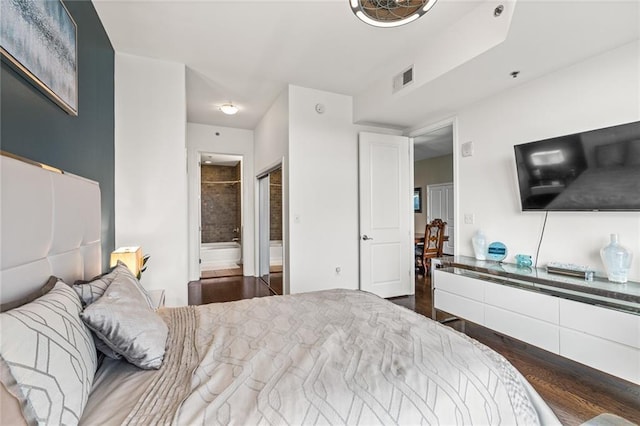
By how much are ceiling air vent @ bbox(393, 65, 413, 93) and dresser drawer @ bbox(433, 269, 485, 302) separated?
2012 millimetres

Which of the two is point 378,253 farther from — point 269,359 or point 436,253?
point 269,359

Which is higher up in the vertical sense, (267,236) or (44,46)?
(44,46)

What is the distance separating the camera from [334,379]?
976 millimetres

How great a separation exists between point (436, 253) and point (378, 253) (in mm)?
2123

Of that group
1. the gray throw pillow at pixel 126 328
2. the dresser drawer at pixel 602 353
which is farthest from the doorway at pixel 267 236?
the dresser drawer at pixel 602 353

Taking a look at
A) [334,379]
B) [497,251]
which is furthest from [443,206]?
[334,379]

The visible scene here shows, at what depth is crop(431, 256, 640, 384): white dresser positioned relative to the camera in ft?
5.76

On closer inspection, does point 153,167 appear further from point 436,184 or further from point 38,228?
point 436,184

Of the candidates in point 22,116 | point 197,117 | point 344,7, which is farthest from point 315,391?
point 197,117

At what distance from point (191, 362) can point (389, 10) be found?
2133 millimetres

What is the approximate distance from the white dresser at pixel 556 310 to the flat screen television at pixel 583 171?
58 centimetres

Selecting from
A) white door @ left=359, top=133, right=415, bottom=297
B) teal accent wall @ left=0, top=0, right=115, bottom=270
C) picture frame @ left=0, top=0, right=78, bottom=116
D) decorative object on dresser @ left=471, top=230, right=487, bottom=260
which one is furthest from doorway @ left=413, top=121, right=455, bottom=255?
Result: picture frame @ left=0, top=0, right=78, bottom=116

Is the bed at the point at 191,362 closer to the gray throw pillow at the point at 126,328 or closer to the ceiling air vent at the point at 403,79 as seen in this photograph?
the gray throw pillow at the point at 126,328

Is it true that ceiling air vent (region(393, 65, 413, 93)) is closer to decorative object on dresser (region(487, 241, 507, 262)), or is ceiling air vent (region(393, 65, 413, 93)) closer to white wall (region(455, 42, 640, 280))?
white wall (region(455, 42, 640, 280))
